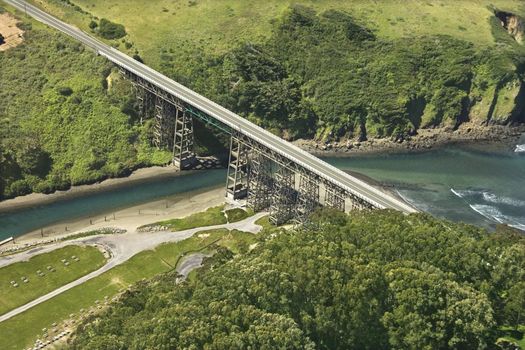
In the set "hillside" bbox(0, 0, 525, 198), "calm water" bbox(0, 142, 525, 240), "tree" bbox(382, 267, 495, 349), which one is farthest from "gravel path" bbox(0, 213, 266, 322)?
"tree" bbox(382, 267, 495, 349)

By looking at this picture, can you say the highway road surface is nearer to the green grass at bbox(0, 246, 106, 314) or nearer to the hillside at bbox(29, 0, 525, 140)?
the hillside at bbox(29, 0, 525, 140)

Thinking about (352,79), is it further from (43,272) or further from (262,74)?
(43,272)

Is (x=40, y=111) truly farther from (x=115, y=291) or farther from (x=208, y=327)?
(x=208, y=327)

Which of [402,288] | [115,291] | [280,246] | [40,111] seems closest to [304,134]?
[40,111]

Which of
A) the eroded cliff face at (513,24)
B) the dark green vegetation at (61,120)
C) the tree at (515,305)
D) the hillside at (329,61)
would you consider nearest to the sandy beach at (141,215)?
the dark green vegetation at (61,120)

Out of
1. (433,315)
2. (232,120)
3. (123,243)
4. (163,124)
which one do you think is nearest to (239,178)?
(232,120)

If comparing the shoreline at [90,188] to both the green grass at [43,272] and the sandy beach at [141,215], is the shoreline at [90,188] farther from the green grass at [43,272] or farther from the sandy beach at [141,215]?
the green grass at [43,272]
